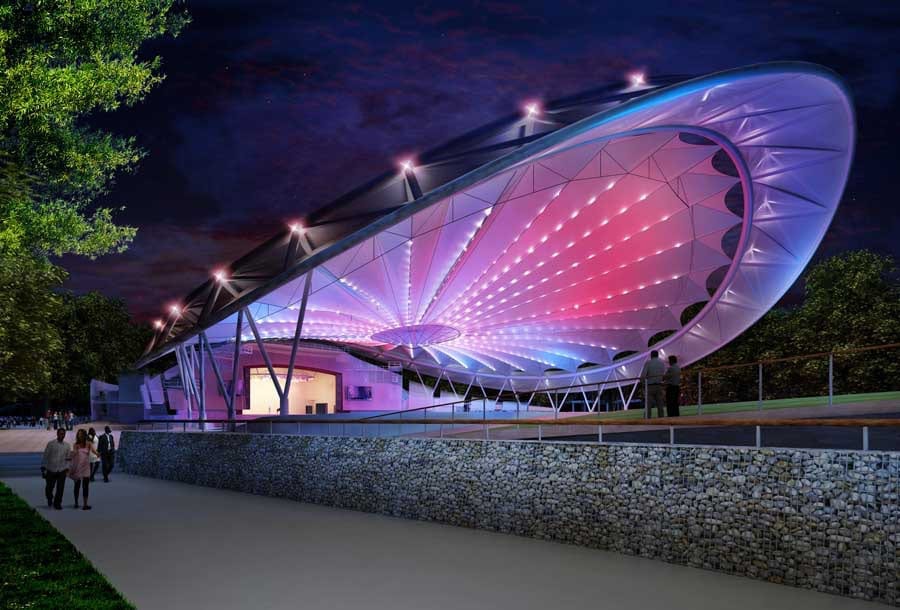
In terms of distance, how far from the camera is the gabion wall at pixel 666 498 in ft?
31.5

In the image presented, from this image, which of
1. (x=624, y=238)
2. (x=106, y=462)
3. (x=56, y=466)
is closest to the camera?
(x=56, y=466)

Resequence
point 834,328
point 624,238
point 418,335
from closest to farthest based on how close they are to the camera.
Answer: point 624,238
point 418,335
point 834,328

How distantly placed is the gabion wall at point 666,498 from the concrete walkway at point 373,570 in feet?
1.15

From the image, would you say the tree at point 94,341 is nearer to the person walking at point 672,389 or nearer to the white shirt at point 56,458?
the white shirt at point 56,458

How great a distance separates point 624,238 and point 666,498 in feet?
75.2

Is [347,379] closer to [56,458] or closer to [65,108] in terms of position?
[56,458]

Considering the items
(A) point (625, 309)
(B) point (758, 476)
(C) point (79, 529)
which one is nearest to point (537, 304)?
(A) point (625, 309)

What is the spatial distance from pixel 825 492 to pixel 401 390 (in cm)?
5649

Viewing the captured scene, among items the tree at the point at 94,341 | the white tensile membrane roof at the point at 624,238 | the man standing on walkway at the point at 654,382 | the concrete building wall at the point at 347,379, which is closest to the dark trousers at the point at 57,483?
the white tensile membrane roof at the point at 624,238

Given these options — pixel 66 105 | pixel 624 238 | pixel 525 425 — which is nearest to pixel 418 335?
pixel 624 238

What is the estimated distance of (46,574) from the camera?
1140cm

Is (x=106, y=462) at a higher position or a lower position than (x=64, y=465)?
lower

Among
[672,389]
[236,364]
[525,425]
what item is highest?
[236,364]

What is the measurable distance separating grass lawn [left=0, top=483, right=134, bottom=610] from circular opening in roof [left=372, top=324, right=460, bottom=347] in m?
29.4
